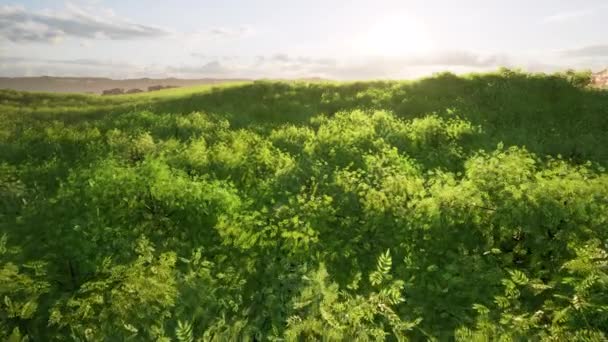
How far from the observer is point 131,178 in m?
11.8

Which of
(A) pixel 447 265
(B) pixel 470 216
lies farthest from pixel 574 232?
(A) pixel 447 265

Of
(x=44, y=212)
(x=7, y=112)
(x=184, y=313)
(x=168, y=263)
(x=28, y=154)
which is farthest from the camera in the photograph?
(x=7, y=112)

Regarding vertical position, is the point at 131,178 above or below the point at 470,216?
above

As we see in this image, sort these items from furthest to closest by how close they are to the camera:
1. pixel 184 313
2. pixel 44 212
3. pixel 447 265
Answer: pixel 44 212 < pixel 447 265 < pixel 184 313

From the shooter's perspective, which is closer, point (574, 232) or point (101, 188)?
point (574, 232)

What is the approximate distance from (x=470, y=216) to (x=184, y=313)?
6296 millimetres

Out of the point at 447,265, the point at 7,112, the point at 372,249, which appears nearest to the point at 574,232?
the point at 447,265

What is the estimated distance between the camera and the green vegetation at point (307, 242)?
7426 mm

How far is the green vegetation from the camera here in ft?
24.4

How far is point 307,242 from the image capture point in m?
9.60

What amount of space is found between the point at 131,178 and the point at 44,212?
2.10 m

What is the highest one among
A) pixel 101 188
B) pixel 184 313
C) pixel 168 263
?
pixel 101 188

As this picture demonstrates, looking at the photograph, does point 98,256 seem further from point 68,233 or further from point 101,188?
point 101,188

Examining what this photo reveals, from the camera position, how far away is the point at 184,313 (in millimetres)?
7793
